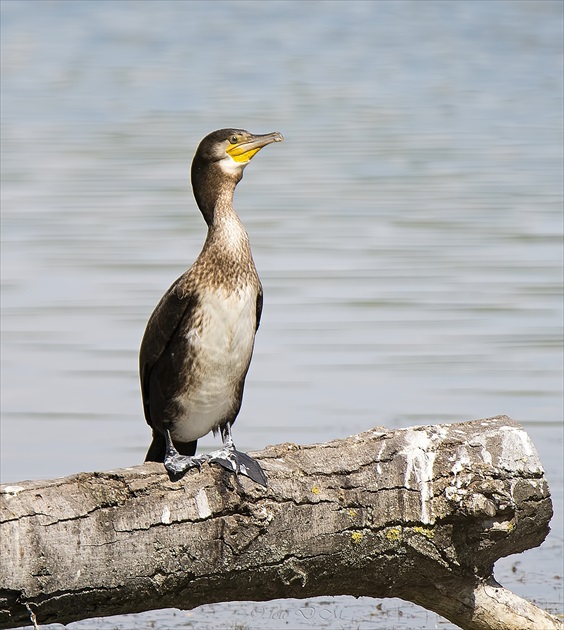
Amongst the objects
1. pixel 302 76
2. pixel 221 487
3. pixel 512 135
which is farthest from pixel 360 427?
pixel 302 76

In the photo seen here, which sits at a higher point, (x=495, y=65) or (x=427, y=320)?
(x=495, y=65)

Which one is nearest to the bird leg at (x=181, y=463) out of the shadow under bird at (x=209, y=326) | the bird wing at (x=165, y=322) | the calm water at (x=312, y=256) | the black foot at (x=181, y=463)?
the black foot at (x=181, y=463)

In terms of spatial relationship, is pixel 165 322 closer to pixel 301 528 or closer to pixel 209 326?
pixel 209 326

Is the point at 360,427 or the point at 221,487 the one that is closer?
the point at 221,487

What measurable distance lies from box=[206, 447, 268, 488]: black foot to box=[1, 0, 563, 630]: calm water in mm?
1372

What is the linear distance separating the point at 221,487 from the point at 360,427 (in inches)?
133

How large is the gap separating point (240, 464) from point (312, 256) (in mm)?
7278

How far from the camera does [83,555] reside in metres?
3.76

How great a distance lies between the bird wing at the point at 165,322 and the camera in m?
4.51

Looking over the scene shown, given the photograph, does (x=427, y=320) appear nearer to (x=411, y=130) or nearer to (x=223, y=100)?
(x=411, y=130)

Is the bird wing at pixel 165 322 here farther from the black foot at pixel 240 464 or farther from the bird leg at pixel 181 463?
the black foot at pixel 240 464

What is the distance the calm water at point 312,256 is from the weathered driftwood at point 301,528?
111 cm

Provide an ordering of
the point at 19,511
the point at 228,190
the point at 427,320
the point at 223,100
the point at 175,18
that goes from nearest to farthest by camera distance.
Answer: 1. the point at 19,511
2. the point at 228,190
3. the point at 427,320
4. the point at 223,100
5. the point at 175,18

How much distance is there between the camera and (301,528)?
4.04 metres
